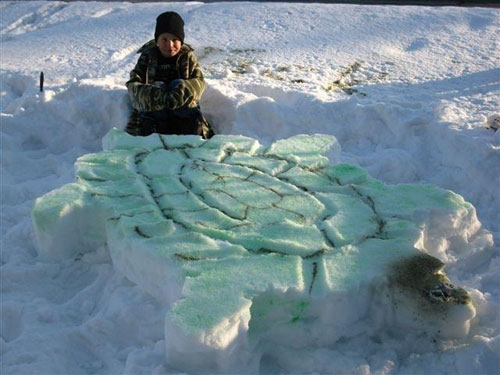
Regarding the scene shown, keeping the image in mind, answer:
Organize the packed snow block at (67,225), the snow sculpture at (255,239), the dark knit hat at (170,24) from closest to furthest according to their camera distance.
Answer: the snow sculpture at (255,239) → the packed snow block at (67,225) → the dark knit hat at (170,24)

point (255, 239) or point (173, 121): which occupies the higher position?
point (255, 239)

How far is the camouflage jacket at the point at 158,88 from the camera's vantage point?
11.4 feet

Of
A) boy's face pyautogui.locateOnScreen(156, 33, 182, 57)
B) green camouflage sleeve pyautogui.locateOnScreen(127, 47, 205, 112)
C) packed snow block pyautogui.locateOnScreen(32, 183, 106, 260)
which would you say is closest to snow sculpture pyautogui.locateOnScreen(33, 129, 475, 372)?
packed snow block pyautogui.locateOnScreen(32, 183, 106, 260)

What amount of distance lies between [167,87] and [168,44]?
0.22 meters

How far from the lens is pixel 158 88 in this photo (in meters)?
3.47

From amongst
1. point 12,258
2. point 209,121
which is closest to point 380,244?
point 12,258

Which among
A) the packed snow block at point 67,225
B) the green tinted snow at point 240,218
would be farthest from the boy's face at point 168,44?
the packed snow block at point 67,225

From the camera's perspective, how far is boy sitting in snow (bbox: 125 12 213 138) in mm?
3471

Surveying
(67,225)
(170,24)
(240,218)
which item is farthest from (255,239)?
(170,24)

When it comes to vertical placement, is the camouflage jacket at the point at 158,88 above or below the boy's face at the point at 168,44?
below

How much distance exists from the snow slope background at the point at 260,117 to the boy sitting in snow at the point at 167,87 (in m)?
0.24

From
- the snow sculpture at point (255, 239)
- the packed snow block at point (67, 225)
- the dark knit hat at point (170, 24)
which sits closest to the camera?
the snow sculpture at point (255, 239)

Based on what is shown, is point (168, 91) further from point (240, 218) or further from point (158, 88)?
point (240, 218)

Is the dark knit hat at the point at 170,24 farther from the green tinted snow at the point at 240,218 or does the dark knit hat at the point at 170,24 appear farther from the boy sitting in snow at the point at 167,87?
the green tinted snow at the point at 240,218
